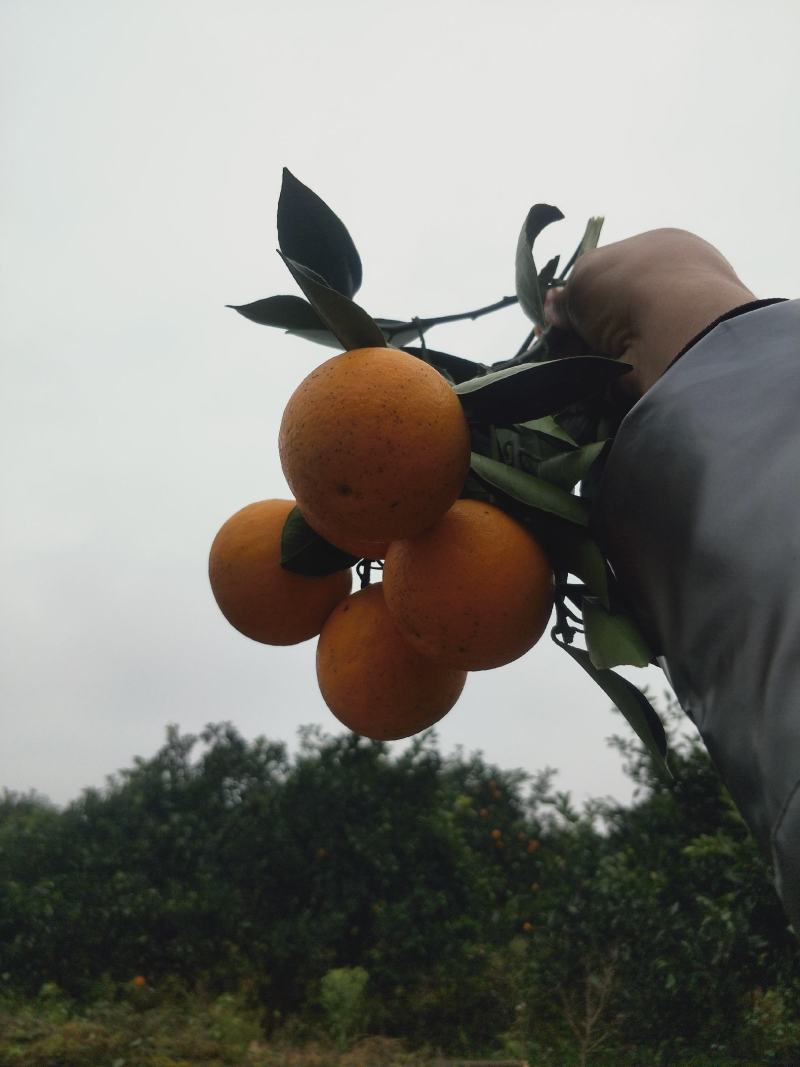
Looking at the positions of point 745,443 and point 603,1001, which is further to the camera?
point 603,1001

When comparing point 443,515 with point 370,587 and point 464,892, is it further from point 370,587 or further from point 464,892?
point 464,892

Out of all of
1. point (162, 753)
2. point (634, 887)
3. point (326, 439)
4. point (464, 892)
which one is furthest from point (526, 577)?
point (162, 753)

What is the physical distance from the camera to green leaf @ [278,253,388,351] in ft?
1.93

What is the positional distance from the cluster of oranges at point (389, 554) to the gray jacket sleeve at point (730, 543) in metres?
0.09

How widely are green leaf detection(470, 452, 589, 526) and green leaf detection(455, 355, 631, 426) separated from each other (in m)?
0.04

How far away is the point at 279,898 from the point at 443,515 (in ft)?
24.5

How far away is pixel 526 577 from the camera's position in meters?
0.64

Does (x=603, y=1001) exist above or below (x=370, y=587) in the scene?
below

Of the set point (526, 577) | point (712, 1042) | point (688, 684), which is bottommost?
point (712, 1042)

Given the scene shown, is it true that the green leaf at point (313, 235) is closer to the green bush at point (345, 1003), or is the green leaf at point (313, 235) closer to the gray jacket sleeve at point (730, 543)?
the gray jacket sleeve at point (730, 543)

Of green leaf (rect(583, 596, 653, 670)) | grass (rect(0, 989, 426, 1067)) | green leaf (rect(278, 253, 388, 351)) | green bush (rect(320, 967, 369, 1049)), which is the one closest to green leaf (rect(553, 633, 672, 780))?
green leaf (rect(583, 596, 653, 670))

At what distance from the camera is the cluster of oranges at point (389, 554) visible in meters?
0.58

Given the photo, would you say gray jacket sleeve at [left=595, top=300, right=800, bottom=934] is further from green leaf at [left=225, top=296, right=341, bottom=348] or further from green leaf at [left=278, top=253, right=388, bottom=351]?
green leaf at [left=225, top=296, right=341, bottom=348]

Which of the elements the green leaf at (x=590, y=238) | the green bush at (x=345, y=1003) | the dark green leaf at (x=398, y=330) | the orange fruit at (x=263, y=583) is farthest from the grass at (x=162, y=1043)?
the green leaf at (x=590, y=238)
